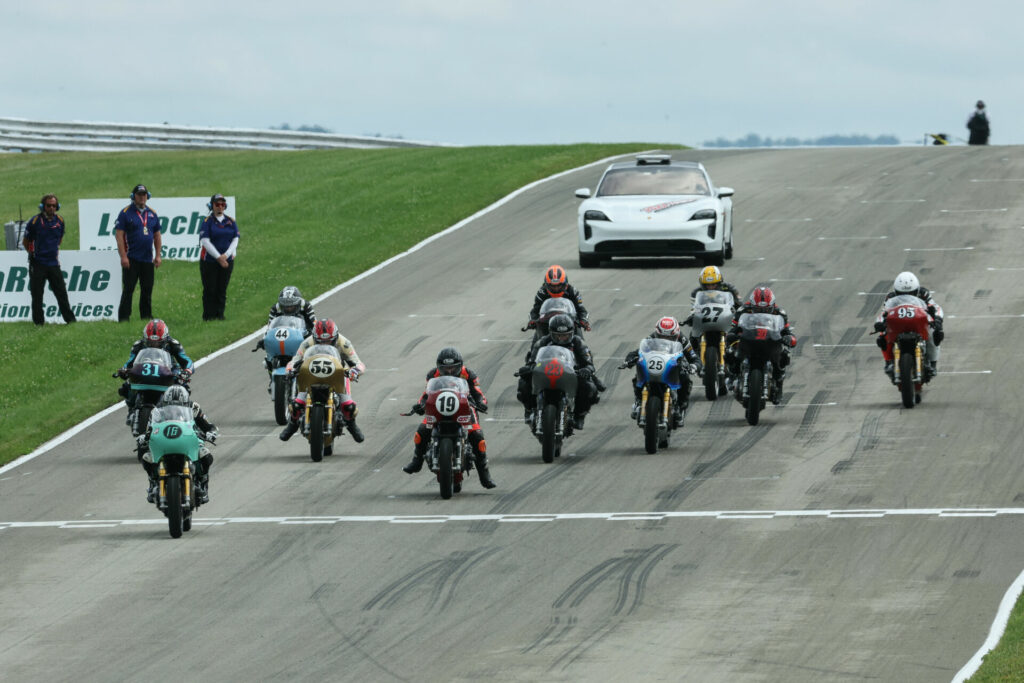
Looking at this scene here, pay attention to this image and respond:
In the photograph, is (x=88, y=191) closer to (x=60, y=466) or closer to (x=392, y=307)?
(x=392, y=307)

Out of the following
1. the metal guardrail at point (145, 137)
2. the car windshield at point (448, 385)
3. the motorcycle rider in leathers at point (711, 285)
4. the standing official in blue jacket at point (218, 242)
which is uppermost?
the metal guardrail at point (145, 137)

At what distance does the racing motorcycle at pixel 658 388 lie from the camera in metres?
18.4

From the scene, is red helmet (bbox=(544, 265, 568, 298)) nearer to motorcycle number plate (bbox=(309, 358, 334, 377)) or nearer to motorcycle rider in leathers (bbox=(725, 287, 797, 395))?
motorcycle rider in leathers (bbox=(725, 287, 797, 395))

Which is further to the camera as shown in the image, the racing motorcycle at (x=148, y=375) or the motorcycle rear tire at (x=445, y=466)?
the racing motorcycle at (x=148, y=375)

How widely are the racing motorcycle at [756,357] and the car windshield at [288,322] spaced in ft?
16.0

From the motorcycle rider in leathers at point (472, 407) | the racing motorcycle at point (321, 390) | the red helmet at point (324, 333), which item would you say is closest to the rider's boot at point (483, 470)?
the motorcycle rider in leathers at point (472, 407)

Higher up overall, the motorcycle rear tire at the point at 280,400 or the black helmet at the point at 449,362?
the black helmet at the point at 449,362

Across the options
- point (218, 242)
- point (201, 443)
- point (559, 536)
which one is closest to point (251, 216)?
point (218, 242)

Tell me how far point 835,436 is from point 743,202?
19.6m

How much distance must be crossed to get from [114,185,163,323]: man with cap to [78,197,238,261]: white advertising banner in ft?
16.5

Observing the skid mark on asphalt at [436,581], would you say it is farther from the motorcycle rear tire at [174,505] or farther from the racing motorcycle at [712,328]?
the racing motorcycle at [712,328]

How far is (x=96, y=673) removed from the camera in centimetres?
1138

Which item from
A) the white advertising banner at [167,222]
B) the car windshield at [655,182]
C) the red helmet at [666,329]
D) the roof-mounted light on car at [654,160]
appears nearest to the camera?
the red helmet at [666,329]

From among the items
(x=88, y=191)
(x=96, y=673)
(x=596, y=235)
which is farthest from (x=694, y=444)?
(x=88, y=191)
